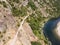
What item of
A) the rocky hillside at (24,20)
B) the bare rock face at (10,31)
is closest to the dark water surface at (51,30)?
the rocky hillside at (24,20)

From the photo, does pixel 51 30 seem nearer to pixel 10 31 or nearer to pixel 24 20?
pixel 24 20

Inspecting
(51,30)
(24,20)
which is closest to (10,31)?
(24,20)

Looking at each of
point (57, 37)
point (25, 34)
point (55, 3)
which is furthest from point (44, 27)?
point (55, 3)

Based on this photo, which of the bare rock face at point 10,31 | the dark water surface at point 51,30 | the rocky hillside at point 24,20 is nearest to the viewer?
the bare rock face at point 10,31

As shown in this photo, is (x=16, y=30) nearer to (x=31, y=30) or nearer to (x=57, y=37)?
(x=31, y=30)

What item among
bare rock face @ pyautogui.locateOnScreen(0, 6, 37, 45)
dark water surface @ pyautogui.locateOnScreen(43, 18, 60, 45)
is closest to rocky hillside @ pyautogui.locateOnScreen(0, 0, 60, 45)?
bare rock face @ pyautogui.locateOnScreen(0, 6, 37, 45)

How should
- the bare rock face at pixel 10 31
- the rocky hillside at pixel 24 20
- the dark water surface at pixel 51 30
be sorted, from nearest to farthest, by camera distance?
the bare rock face at pixel 10 31, the rocky hillside at pixel 24 20, the dark water surface at pixel 51 30

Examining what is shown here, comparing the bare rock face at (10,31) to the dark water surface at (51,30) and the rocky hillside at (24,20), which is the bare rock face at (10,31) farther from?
the dark water surface at (51,30)

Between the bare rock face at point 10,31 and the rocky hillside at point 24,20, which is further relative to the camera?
the rocky hillside at point 24,20
